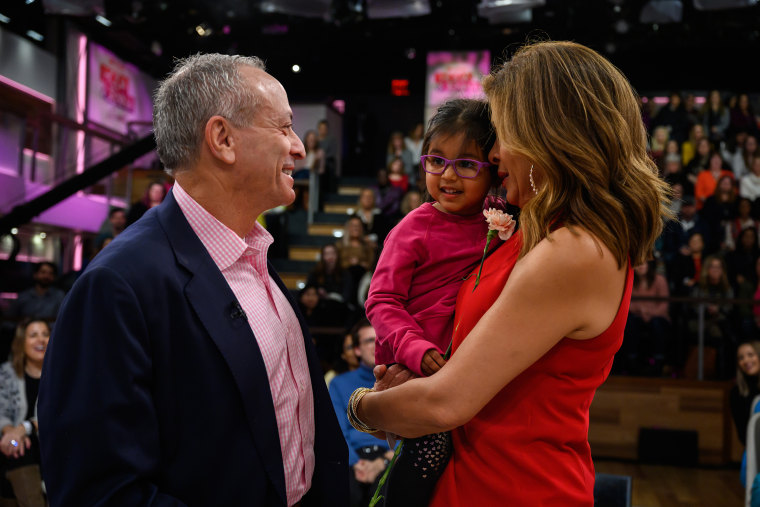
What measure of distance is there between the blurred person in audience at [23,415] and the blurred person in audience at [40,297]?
2.62 metres

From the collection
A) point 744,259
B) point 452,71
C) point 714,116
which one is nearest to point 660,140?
point 714,116

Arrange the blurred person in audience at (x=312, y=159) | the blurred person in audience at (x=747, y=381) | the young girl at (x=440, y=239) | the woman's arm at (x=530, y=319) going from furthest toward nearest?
the blurred person in audience at (x=312, y=159), the blurred person in audience at (x=747, y=381), the young girl at (x=440, y=239), the woman's arm at (x=530, y=319)

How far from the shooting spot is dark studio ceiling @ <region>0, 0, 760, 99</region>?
9758mm

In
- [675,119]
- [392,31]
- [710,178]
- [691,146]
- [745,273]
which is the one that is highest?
[392,31]

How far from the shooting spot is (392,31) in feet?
39.5

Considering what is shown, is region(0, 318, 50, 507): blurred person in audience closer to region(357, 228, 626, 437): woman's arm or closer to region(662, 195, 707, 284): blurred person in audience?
region(357, 228, 626, 437): woman's arm

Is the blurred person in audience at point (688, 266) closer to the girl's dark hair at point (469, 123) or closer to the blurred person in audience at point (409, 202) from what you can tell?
the blurred person in audience at point (409, 202)

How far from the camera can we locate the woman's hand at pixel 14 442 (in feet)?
12.9

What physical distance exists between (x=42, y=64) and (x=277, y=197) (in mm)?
10467

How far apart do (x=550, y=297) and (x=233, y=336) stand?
559 mm

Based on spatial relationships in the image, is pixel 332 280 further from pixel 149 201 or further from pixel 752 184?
pixel 752 184

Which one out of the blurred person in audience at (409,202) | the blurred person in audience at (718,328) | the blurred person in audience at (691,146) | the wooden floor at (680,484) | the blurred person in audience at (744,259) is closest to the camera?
the wooden floor at (680,484)

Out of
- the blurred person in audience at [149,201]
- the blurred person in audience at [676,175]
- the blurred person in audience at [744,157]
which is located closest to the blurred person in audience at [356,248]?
the blurred person in audience at [149,201]

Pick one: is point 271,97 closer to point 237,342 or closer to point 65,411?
point 237,342
